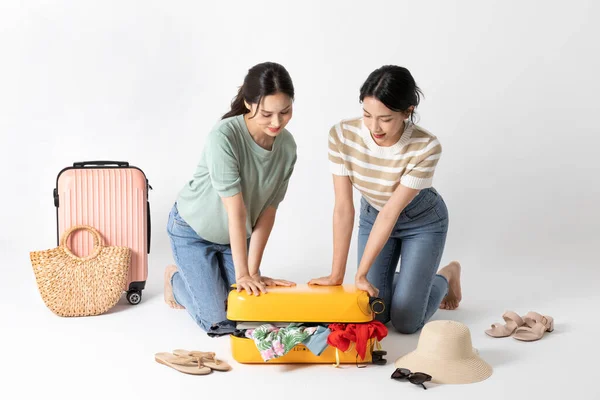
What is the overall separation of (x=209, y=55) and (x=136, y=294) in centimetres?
181

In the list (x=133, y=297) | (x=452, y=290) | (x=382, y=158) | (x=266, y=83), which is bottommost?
(x=133, y=297)

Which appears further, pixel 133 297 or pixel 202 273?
pixel 133 297

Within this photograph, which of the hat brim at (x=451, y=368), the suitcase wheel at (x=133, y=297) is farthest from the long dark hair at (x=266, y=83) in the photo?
the suitcase wheel at (x=133, y=297)

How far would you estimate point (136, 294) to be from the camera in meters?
4.43

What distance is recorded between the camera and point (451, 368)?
3379 millimetres

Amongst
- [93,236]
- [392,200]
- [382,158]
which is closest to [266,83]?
[382,158]

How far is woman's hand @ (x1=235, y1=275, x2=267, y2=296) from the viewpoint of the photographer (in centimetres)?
352

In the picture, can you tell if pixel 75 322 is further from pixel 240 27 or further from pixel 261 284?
pixel 240 27

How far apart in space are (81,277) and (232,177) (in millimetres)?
1067

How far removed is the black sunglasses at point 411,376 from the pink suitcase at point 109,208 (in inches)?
62.1

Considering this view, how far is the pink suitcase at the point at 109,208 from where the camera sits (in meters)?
4.41

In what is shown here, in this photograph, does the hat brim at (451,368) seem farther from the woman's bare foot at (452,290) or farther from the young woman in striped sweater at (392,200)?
the woman's bare foot at (452,290)

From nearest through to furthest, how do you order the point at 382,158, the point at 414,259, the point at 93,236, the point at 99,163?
the point at 382,158
the point at 414,259
the point at 93,236
the point at 99,163

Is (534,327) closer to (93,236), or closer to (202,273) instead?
(202,273)
